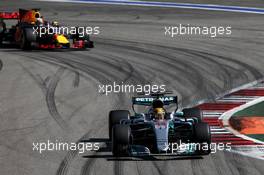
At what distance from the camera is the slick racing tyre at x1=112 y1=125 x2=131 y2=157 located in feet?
42.5

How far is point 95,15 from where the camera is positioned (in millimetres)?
36844

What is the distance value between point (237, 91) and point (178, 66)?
13.6 feet

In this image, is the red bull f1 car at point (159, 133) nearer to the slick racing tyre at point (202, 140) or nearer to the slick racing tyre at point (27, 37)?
the slick racing tyre at point (202, 140)

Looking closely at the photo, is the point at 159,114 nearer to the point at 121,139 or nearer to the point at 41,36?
the point at 121,139

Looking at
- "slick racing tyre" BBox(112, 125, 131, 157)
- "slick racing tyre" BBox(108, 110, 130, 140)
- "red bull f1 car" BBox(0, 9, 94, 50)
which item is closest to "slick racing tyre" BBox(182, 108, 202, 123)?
"slick racing tyre" BBox(108, 110, 130, 140)

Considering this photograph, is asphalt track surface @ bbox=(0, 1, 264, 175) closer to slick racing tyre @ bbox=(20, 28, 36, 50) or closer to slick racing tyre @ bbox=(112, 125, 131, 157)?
slick racing tyre @ bbox=(112, 125, 131, 157)

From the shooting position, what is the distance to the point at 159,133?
13.2m

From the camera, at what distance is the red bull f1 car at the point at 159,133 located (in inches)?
512

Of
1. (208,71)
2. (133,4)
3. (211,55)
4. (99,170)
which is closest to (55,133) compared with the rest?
(99,170)

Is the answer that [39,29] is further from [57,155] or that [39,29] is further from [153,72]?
[57,155]

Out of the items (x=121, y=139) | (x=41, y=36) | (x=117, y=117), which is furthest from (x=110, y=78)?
(x=121, y=139)

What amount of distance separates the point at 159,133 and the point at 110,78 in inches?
322

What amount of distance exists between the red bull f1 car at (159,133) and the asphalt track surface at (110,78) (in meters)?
0.28

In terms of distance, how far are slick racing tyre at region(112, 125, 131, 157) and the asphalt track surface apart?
239 mm
